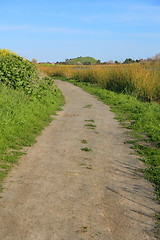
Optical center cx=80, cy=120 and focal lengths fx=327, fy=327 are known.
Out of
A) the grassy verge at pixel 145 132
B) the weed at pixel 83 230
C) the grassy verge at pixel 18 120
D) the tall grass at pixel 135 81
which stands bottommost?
the weed at pixel 83 230

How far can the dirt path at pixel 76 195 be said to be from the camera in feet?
12.8

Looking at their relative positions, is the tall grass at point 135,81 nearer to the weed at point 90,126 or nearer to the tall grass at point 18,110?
the tall grass at point 18,110

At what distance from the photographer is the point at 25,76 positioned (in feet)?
54.4

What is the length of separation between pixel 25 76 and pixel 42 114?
4.95 meters

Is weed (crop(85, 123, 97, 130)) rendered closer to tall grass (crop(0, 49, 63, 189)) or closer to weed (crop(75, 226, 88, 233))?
tall grass (crop(0, 49, 63, 189))

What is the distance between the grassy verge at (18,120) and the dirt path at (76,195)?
32 cm

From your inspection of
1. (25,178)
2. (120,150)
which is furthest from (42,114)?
(25,178)

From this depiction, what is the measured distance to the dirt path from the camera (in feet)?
12.8

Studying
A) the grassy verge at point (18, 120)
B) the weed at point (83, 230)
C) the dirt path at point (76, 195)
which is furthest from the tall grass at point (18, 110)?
the weed at point (83, 230)

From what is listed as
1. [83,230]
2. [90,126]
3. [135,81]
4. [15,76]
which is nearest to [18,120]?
[90,126]

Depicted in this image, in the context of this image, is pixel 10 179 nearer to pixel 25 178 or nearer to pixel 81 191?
pixel 25 178

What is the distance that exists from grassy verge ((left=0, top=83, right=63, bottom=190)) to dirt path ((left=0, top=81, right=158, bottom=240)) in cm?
32

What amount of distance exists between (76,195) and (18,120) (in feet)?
17.6

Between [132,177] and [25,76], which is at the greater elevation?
[25,76]
